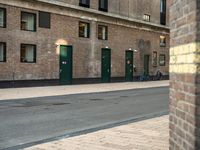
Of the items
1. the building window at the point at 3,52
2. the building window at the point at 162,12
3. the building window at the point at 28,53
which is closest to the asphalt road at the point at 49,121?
the building window at the point at 3,52

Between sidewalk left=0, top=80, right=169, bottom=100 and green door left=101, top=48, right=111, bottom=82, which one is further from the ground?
Answer: green door left=101, top=48, right=111, bottom=82

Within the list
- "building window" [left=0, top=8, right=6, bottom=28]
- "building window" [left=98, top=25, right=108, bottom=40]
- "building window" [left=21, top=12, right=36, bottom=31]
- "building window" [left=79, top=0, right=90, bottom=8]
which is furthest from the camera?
"building window" [left=98, top=25, right=108, bottom=40]

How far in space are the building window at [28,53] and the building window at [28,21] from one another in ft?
4.11

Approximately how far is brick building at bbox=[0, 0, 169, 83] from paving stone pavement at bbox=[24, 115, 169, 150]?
18.1 m

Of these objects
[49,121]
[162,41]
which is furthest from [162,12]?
[49,121]

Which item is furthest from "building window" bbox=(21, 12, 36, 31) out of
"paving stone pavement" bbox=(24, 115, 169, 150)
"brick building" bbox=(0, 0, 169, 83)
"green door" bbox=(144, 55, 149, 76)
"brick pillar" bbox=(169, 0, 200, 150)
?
"brick pillar" bbox=(169, 0, 200, 150)

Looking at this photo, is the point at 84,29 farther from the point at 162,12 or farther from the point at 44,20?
the point at 162,12

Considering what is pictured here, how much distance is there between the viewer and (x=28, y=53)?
1090 inches

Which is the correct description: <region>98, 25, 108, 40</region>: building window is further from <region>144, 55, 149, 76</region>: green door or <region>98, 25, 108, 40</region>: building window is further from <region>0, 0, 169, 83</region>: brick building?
<region>144, 55, 149, 76</region>: green door

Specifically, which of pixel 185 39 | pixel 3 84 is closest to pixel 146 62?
pixel 3 84

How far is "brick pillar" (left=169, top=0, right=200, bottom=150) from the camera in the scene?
336 centimetres

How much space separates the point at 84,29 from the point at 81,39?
1.12m

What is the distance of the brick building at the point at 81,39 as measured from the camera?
2646 centimetres

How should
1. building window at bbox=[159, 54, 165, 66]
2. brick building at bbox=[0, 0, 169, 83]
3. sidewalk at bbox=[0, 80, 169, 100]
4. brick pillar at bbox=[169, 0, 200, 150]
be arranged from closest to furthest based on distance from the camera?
brick pillar at bbox=[169, 0, 200, 150] < sidewalk at bbox=[0, 80, 169, 100] < brick building at bbox=[0, 0, 169, 83] < building window at bbox=[159, 54, 165, 66]
